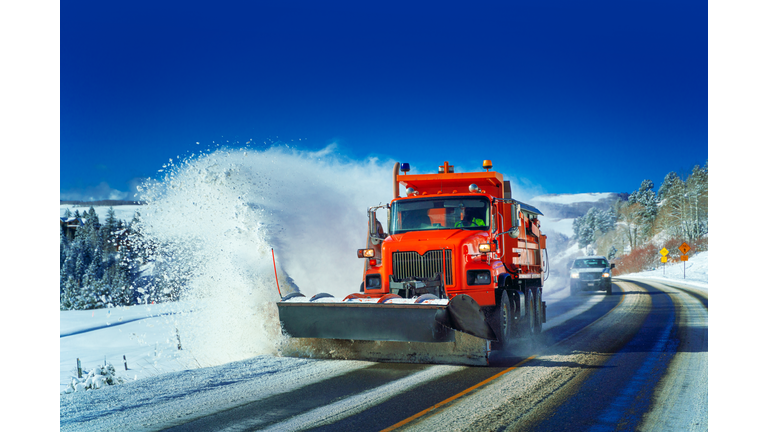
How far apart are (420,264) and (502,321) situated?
1839 millimetres

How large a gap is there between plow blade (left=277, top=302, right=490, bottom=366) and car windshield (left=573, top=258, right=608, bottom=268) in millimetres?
21056

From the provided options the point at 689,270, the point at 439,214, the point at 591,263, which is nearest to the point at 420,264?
the point at 439,214

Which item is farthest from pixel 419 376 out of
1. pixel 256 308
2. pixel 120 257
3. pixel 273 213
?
pixel 120 257

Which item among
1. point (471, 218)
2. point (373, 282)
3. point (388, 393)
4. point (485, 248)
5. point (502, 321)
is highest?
point (471, 218)

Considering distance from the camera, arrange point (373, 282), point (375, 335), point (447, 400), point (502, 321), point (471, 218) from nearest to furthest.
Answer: point (447, 400) → point (375, 335) → point (373, 282) → point (502, 321) → point (471, 218)

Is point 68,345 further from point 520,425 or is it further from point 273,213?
point 520,425

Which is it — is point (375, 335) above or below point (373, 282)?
below

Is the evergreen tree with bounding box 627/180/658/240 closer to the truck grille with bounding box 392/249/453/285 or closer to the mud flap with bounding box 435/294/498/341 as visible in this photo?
the truck grille with bounding box 392/249/453/285

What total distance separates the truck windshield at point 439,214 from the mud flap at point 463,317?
2374mm

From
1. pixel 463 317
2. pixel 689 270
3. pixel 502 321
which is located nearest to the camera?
pixel 463 317

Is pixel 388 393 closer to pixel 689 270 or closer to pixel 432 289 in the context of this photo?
pixel 432 289

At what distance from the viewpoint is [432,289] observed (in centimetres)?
853

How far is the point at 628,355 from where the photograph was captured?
28.6ft

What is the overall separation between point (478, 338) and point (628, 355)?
9.90 feet
